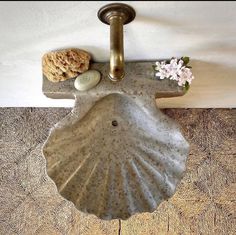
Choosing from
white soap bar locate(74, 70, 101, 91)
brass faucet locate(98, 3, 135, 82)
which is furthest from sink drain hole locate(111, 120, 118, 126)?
brass faucet locate(98, 3, 135, 82)

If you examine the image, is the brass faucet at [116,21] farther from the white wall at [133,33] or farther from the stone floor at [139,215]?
the stone floor at [139,215]

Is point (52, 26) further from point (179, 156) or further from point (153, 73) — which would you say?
point (179, 156)

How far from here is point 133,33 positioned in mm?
1103

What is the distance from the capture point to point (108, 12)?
99 cm

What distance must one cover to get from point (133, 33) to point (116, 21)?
0.11 meters

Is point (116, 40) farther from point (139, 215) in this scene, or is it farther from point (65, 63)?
point (139, 215)

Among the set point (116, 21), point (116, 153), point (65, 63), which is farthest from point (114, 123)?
point (116, 21)

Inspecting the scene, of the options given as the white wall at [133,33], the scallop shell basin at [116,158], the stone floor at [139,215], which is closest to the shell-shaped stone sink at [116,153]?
the scallop shell basin at [116,158]

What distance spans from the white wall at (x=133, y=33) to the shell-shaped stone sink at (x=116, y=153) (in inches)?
5.3

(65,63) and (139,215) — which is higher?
(65,63)

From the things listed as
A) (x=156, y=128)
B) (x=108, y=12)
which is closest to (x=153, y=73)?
(x=156, y=128)

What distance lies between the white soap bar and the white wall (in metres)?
0.06

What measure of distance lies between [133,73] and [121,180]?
1.04ft

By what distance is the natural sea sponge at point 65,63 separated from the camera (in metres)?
1.18
